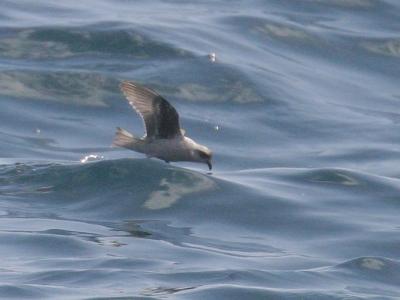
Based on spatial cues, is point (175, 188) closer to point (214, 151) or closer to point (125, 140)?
point (125, 140)

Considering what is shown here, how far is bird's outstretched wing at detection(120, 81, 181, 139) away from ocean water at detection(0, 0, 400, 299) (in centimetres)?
99

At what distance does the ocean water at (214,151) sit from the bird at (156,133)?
30.5 inches

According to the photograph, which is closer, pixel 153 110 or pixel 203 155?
pixel 153 110

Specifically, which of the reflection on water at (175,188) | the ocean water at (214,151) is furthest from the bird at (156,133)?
the reflection on water at (175,188)

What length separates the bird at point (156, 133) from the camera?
14.1 metres

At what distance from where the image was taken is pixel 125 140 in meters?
14.6

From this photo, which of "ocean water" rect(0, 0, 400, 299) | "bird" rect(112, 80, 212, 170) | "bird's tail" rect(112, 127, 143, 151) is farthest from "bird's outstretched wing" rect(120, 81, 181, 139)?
"ocean water" rect(0, 0, 400, 299)

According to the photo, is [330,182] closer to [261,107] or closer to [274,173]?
[274,173]

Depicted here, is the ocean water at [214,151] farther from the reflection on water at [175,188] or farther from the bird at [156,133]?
the bird at [156,133]

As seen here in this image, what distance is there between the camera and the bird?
14117 mm

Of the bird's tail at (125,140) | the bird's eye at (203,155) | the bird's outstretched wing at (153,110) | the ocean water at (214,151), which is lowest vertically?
the ocean water at (214,151)

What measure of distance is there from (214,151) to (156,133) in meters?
5.55

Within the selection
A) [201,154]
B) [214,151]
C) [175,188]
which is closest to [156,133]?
[201,154]

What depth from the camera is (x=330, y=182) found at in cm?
1734
